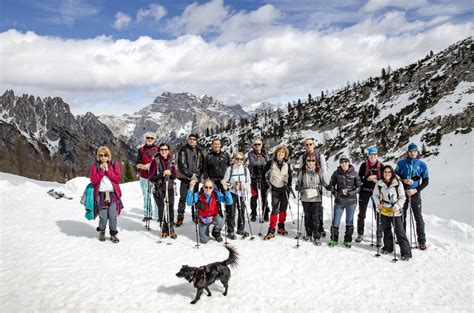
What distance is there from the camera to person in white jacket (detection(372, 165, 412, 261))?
9445mm

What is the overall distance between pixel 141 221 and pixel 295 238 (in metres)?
6.48

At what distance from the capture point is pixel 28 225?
1262cm

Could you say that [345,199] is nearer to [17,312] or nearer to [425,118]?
[17,312]

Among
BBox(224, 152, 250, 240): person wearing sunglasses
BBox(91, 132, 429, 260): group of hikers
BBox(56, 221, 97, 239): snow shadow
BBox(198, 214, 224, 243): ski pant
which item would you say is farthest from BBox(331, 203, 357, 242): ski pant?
BBox(56, 221, 97, 239): snow shadow

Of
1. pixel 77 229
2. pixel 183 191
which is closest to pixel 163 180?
pixel 183 191

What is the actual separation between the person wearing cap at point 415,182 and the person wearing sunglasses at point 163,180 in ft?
24.8

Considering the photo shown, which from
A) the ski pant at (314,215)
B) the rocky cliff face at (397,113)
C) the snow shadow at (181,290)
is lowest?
the snow shadow at (181,290)

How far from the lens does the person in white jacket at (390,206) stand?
945 cm

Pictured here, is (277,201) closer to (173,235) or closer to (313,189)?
(313,189)

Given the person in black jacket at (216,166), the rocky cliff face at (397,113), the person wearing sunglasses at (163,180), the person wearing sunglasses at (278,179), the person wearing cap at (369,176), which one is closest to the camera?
the person wearing cap at (369,176)

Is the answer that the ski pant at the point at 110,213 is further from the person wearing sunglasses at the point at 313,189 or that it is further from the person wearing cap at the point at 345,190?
the person wearing cap at the point at 345,190

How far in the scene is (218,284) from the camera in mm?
7867

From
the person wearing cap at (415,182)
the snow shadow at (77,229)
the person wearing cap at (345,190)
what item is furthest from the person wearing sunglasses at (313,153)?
the snow shadow at (77,229)

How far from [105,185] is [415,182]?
970 cm
